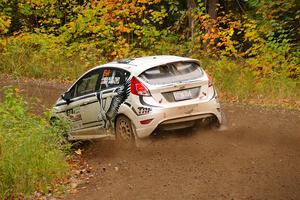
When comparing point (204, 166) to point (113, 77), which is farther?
point (113, 77)

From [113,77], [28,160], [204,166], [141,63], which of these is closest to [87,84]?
[113,77]

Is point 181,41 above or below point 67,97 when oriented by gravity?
below

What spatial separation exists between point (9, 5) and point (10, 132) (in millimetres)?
19815

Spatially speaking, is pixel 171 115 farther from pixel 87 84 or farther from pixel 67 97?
pixel 67 97

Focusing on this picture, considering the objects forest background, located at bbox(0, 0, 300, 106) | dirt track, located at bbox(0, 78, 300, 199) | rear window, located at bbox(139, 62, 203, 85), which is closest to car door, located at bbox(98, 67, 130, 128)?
rear window, located at bbox(139, 62, 203, 85)

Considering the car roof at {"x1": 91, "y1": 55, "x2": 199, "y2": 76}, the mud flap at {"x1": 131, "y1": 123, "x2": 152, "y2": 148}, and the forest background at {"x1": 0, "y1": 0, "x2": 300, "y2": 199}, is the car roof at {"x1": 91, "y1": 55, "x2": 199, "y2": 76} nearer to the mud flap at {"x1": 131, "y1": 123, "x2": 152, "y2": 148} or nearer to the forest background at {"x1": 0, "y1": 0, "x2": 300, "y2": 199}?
the mud flap at {"x1": 131, "y1": 123, "x2": 152, "y2": 148}

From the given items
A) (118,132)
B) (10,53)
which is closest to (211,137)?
(118,132)

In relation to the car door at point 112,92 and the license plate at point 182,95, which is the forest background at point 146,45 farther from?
the license plate at point 182,95

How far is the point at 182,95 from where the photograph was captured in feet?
31.7

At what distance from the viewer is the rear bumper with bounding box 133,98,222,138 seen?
31.0 feet

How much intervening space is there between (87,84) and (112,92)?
3.69 feet

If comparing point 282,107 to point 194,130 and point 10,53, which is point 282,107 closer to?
point 194,130

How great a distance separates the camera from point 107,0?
23.7 m

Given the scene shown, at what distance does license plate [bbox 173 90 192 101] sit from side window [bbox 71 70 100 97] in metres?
1.88
